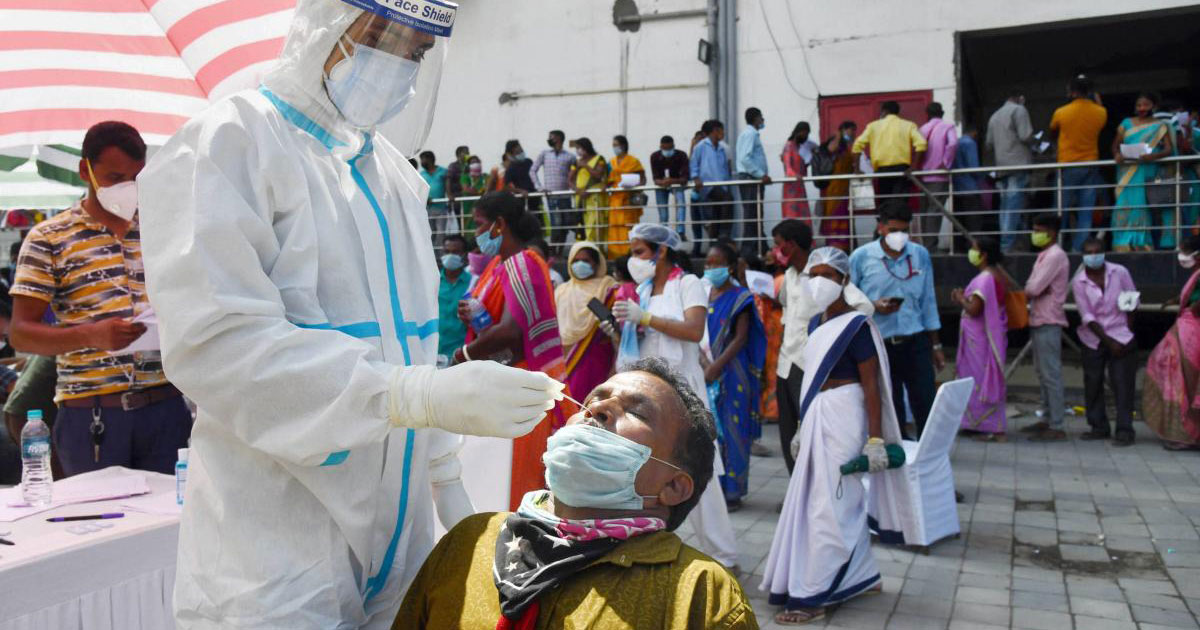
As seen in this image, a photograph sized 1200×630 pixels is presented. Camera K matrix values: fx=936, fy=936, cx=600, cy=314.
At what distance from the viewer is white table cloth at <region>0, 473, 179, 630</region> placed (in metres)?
2.34

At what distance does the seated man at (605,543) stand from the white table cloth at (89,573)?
1072mm

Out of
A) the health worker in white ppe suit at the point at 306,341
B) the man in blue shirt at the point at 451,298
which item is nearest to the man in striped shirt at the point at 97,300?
the health worker in white ppe suit at the point at 306,341

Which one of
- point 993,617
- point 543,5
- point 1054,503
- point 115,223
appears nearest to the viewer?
point 115,223

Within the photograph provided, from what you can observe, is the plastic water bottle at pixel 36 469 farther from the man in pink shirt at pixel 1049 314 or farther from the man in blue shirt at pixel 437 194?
the man in blue shirt at pixel 437 194

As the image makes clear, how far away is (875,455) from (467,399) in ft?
10.6

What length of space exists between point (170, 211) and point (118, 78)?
112 inches

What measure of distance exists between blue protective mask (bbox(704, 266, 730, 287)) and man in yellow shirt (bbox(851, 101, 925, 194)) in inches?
203

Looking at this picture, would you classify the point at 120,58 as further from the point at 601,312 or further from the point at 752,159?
the point at 752,159

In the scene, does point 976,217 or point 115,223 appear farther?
point 976,217

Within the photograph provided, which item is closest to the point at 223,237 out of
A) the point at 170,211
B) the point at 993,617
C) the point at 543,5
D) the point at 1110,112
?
the point at 170,211

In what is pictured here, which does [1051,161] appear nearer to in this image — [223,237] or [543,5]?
[543,5]

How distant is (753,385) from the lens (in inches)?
256

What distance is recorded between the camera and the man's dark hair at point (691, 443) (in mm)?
2102

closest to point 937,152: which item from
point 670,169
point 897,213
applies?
point 670,169
